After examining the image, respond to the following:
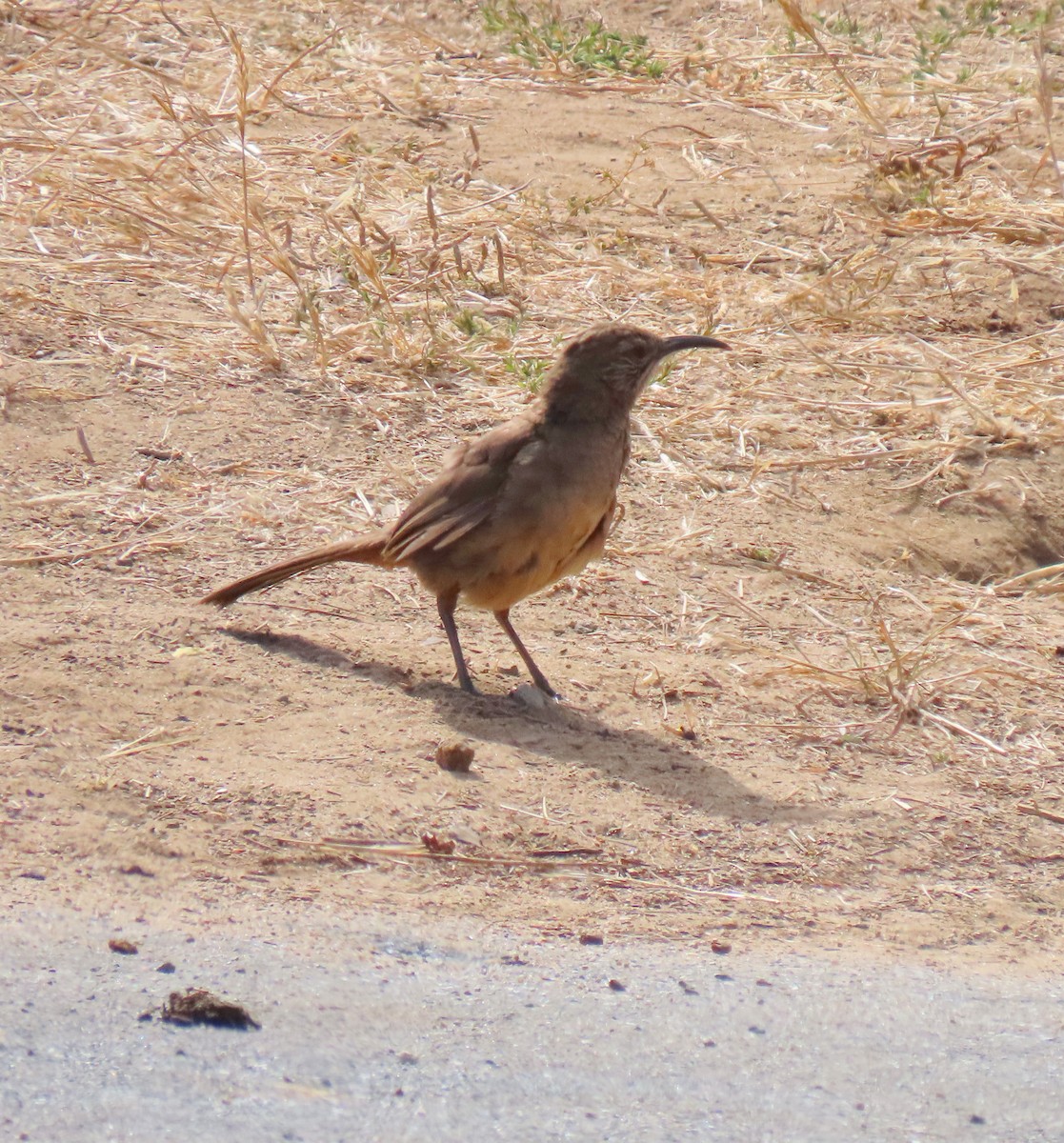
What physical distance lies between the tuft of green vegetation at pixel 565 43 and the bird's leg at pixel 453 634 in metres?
6.27

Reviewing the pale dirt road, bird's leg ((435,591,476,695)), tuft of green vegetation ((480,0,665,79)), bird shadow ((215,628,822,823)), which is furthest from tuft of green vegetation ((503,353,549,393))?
tuft of green vegetation ((480,0,665,79))

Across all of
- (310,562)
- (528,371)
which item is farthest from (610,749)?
(528,371)

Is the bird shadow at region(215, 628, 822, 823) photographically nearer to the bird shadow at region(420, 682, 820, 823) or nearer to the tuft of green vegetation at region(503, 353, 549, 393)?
the bird shadow at region(420, 682, 820, 823)

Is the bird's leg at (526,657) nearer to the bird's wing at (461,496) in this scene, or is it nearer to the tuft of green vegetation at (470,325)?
the bird's wing at (461,496)

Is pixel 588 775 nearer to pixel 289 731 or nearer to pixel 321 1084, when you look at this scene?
pixel 289 731

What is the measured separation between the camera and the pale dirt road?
118 inches

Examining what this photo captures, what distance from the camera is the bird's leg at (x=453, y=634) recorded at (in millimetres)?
5227

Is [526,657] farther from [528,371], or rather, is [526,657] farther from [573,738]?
[528,371]

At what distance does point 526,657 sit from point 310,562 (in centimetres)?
77

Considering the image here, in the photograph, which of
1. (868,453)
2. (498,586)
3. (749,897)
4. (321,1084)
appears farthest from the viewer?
(868,453)

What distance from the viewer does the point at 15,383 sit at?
6.57 metres

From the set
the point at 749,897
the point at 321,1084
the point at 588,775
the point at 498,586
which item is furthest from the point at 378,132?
the point at 321,1084

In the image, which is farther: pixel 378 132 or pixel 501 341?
pixel 378 132

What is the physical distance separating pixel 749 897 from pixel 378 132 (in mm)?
6514
